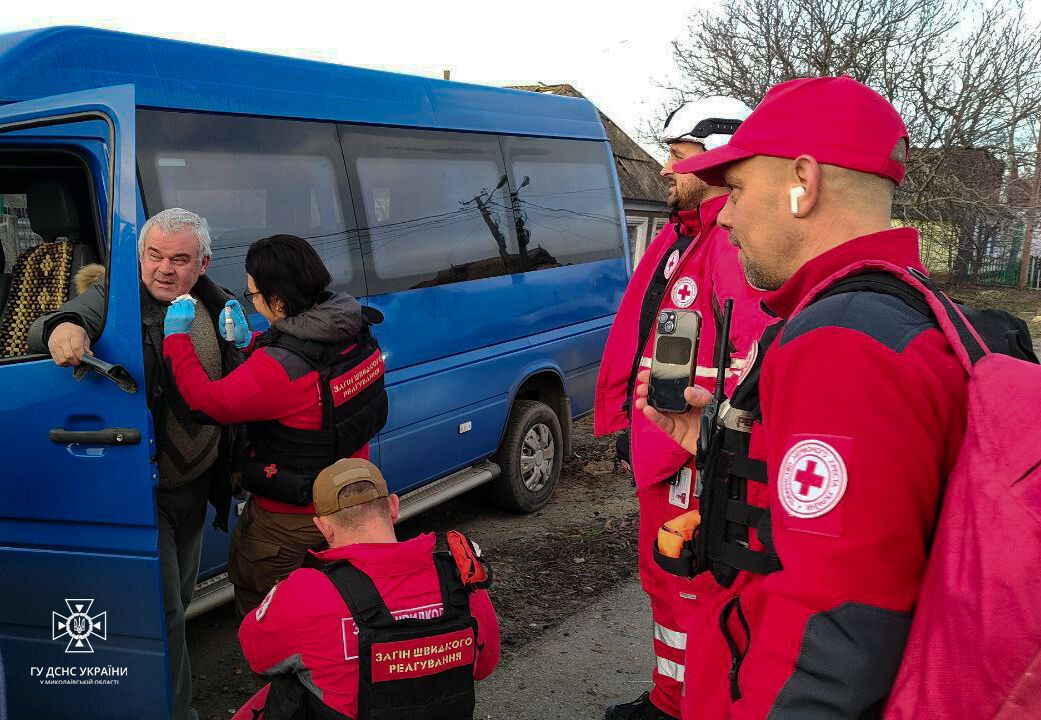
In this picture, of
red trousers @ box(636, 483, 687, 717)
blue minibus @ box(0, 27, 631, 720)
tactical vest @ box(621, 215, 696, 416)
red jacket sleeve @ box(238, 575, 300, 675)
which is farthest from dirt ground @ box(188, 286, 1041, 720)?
tactical vest @ box(621, 215, 696, 416)

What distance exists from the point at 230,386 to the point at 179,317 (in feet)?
0.96

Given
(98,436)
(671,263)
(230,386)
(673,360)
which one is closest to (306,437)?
(230,386)

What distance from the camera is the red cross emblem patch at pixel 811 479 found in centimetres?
121

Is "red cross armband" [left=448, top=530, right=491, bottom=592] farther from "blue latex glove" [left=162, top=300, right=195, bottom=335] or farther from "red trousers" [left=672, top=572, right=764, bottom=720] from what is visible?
"blue latex glove" [left=162, top=300, right=195, bottom=335]

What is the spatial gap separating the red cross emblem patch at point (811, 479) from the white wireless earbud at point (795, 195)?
433 millimetres

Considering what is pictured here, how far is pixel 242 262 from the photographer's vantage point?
417 cm

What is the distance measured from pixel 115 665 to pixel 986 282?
1084 inches

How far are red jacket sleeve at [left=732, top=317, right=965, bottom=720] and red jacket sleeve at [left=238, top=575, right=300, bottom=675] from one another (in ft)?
4.36

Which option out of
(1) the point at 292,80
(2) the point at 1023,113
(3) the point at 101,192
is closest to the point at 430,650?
(3) the point at 101,192

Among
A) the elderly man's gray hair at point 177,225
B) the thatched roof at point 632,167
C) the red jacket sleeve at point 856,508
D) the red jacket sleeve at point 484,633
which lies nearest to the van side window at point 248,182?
the elderly man's gray hair at point 177,225

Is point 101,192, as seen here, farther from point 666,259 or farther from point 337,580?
point 666,259

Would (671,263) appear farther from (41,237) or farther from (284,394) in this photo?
(41,237)

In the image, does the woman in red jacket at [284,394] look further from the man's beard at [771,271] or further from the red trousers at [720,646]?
the man's beard at [771,271]

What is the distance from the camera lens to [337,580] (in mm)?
2266
